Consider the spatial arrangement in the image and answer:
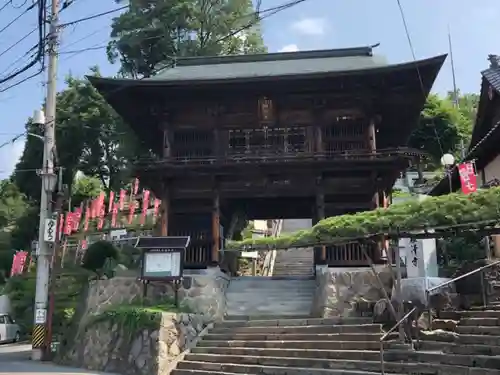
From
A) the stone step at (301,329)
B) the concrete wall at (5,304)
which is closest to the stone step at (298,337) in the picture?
the stone step at (301,329)

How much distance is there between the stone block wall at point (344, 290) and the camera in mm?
16641

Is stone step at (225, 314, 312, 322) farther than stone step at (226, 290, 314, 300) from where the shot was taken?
No

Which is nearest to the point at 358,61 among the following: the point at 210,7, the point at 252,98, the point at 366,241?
the point at 252,98

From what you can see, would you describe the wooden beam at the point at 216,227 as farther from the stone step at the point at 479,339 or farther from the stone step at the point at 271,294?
the stone step at the point at 479,339

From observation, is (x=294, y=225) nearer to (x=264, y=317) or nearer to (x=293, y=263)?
(x=293, y=263)

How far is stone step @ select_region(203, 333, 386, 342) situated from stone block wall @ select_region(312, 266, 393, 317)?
2035 mm

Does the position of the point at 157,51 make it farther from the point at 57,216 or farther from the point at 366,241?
the point at 366,241

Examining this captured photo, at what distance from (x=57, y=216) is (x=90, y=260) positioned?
8471mm

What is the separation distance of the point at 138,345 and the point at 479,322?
28.5 feet

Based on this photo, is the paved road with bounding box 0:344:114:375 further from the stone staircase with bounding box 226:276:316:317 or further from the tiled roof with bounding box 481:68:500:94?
the tiled roof with bounding box 481:68:500:94

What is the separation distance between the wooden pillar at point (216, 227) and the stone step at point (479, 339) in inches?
374

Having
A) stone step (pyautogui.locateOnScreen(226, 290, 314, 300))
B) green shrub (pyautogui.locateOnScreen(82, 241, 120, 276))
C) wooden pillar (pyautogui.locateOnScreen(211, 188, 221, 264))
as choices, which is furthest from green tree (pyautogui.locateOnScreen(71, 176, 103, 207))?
stone step (pyautogui.locateOnScreen(226, 290, 314, 300))

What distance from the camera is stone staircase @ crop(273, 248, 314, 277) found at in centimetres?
2635

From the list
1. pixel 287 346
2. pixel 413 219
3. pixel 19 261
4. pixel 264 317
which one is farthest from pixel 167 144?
pixel 19 261
